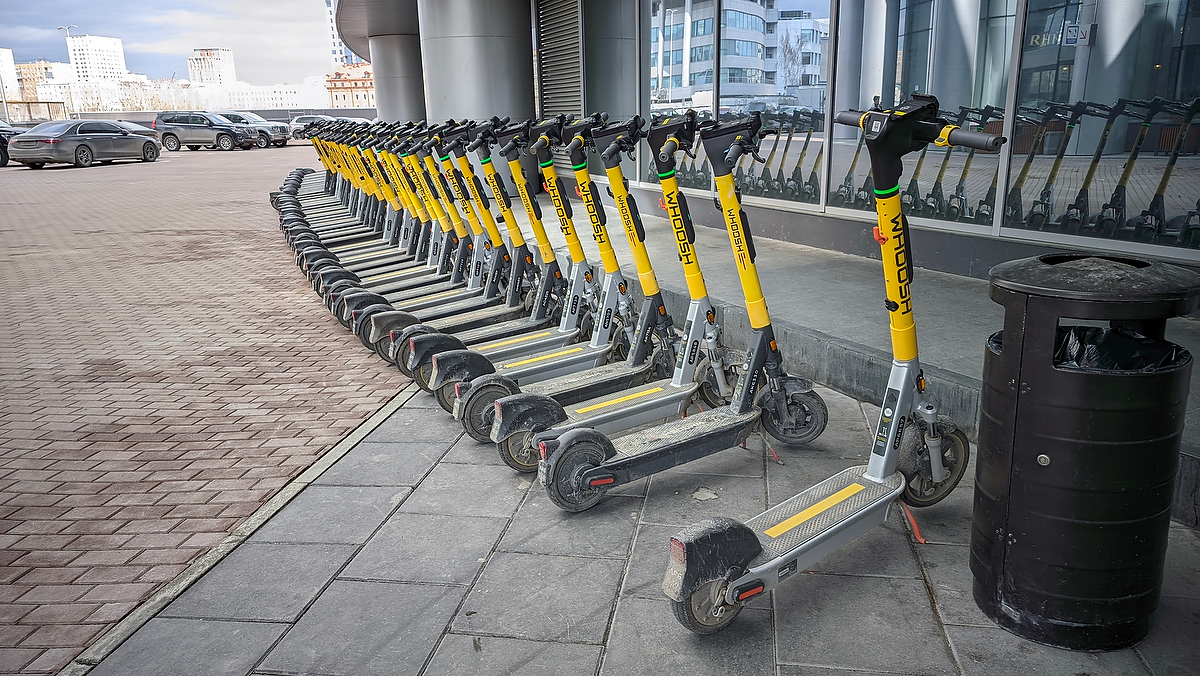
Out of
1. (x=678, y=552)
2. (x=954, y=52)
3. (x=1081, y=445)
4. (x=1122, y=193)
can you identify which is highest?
(x=954, y=52)

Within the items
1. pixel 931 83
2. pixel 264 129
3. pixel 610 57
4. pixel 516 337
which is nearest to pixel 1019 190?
pixel 931 83

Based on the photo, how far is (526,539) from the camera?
11.4ft

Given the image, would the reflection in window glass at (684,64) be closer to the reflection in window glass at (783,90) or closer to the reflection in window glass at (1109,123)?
the reflection in window glass at (783,90)

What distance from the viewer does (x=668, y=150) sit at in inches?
159

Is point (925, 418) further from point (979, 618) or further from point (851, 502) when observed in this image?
point (979, 618)

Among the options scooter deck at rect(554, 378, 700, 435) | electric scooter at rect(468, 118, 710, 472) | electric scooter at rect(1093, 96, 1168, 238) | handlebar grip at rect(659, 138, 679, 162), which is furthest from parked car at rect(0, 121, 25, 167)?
electric scooter at rect(1093, 96, 1168, 238)

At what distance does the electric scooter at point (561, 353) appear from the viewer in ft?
14.8

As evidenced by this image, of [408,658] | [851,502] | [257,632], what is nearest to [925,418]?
[851,502]

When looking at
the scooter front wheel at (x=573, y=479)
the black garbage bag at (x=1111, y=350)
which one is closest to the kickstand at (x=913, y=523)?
the black garbage bag at (x=1111, y=350)

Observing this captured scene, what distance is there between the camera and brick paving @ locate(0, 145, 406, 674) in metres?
3.38

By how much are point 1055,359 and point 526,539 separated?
2.20 m

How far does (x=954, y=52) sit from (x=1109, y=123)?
1.48 m

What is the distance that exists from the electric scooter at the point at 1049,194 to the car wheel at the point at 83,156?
29946 mm

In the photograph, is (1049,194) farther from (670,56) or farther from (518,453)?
(670,56)
